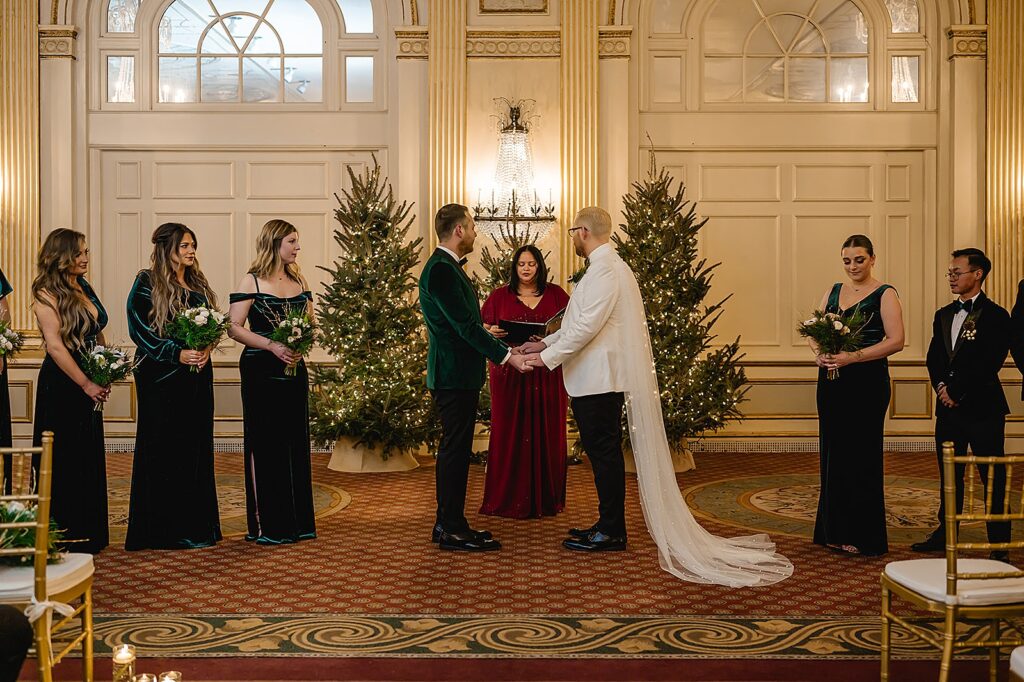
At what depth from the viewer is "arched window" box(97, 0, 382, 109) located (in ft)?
33.7

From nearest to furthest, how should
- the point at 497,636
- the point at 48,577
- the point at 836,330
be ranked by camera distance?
1. the point at 48,577
2. the point at 497,636
3. the point at 836,330

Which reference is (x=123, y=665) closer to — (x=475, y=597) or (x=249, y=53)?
(x=475, y=597)

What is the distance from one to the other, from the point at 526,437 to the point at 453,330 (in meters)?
1.37

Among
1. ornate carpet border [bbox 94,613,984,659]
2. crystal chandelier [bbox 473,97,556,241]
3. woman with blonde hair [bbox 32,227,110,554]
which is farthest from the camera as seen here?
crystal chandelier [bbox 473,97,556,241]

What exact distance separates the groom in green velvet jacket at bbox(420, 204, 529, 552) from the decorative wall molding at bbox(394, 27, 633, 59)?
478 cm

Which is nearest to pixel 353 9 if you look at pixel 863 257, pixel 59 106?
pixel 59 106

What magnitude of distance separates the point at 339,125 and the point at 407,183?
38.4 inches

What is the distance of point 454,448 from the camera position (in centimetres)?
574

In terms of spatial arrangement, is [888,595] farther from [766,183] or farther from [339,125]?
[339,125]

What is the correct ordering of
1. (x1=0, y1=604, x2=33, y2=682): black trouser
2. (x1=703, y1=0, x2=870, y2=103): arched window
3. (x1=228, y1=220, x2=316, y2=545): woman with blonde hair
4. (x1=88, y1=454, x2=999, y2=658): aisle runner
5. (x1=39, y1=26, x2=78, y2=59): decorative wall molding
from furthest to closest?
(x1=703, y1=0, x2=870, y2=103): arched window, (x1=39, y1=26, x2=78, y2=59): decorative wall molding, (x1=228, y1=220, x2=316, y2=545): woman with blonde hair, (x1=88, y1=454, x2=999, y2=658): aisle runner, (x1=0, y1=604, x2=33, y2=682): black trouser

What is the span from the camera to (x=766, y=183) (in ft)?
33.6

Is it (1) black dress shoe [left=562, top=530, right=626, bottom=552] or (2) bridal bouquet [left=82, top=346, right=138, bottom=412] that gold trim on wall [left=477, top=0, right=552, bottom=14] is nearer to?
(2) bridal bouquet [left=82, top=346, right=138, bottom=412]

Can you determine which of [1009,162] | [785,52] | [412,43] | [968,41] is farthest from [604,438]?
[968,41]

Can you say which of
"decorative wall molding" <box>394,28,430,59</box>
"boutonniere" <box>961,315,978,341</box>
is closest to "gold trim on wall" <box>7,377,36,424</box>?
"decorative wall molding" <box>394,28,430,59</box>
